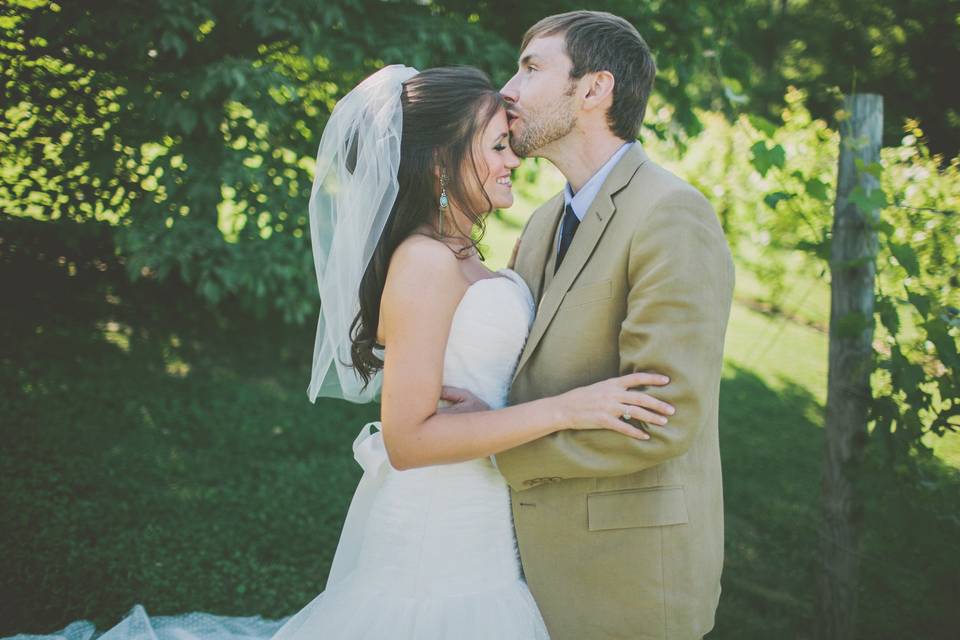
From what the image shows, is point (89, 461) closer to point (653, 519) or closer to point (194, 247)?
point (194, 247)

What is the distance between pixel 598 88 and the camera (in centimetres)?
241

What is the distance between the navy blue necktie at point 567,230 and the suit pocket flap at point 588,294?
0.34 meters

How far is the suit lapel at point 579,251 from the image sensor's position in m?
2.13

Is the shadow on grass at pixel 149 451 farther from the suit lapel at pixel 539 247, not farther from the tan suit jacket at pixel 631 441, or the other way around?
the suit lapel at pixel 539 247

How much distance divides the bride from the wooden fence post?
1.67m

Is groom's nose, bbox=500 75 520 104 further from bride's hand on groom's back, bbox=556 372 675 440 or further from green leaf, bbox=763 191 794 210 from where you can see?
green leaf, bbox=763 191 794 210

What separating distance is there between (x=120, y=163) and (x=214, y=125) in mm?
897

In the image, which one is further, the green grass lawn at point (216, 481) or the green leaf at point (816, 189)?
the green grass lawn at point (216, 481)

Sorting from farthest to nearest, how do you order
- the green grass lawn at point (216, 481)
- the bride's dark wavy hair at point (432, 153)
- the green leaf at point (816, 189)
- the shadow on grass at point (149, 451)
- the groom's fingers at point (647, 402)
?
the shadow on grass at point (149, 451) < the green grass lawn at point (216, 481) < the green leaf at point (816, 189) < the bride's dark wavy hair at point (432, 153) < the groom's fingers at point (647, 402)

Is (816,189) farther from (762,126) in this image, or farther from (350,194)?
A: (350,194)

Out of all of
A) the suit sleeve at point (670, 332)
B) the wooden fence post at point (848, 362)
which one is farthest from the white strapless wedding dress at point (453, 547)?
the wooden fence post at point (848, 362)

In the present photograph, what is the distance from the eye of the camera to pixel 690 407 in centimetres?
192

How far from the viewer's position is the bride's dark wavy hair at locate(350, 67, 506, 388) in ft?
7.27

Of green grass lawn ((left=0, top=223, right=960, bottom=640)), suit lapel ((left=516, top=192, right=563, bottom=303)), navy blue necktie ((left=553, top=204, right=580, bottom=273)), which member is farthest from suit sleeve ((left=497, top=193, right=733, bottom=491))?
green grass lawn ((left=0, top=223, right=960, bottom=640))
